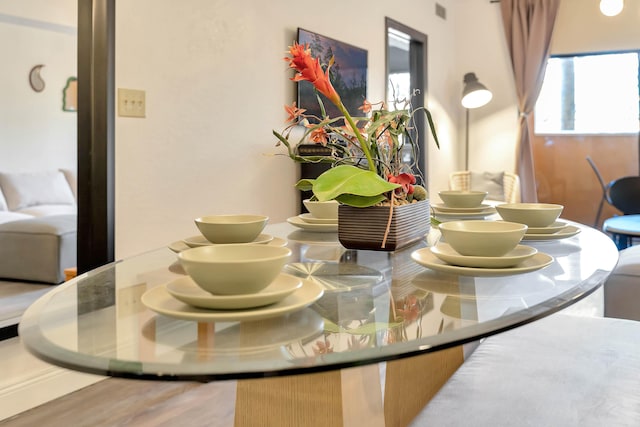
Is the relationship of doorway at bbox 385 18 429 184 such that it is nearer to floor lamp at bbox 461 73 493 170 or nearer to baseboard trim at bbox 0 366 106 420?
floor lamp at bbox 461 73 493 170

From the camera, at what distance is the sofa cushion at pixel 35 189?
18.0ft

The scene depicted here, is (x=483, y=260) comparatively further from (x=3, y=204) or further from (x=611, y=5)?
(x=3, y=204)

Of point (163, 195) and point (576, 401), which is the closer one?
point (576, 401)

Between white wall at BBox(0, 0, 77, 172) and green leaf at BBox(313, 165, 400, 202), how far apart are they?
17.7 feet

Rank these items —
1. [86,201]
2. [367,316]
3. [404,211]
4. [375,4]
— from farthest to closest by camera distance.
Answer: [375,4] < [86,201] < [404,211] < [367,316]

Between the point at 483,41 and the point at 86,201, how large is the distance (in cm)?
512

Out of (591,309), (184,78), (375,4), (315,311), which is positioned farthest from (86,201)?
(375,4)

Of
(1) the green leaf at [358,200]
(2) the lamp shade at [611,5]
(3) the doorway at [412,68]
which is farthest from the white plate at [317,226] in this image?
(3) the doorway at [412,68]

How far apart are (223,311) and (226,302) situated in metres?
0.02

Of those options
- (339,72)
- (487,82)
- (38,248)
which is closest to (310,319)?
(38,248)

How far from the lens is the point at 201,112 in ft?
10.2

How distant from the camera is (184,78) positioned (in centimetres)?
299

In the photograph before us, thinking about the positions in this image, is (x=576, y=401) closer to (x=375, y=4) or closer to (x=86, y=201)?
(x=86, y=201)

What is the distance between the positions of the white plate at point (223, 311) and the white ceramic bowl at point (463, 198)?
122 centimetres
